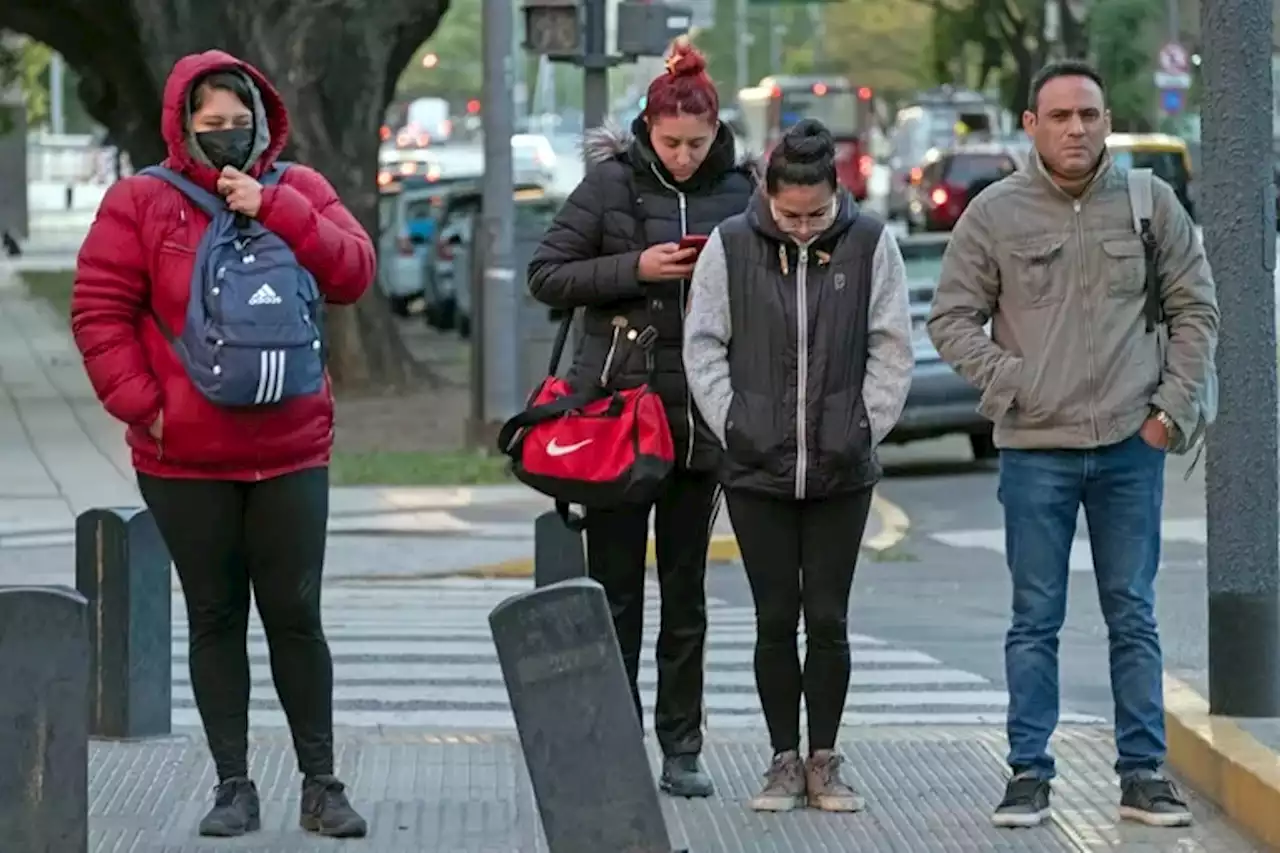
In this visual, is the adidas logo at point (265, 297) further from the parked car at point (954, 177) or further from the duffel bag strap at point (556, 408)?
the parked car at point (954, 177)

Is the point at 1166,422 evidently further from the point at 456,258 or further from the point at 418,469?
the point at 456,258

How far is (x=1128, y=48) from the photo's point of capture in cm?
5266

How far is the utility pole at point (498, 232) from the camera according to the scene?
1805 cm

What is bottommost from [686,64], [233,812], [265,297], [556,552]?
[233,812]

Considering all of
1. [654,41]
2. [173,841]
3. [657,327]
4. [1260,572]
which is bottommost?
[173,841]

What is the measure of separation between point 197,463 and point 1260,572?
2987mm

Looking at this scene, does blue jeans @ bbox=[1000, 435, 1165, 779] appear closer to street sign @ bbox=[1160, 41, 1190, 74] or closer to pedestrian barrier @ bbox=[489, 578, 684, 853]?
pedestrian barrier @ bbox=[489, 578, 684, 853]

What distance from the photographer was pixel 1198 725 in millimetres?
7211

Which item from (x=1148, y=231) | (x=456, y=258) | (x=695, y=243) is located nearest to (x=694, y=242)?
(x=695, y=243)

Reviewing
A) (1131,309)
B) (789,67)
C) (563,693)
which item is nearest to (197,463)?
(563,693)

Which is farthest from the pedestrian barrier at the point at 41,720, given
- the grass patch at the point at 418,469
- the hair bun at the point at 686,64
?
the grass patch at the point at 418,469

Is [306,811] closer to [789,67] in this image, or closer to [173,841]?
[173,841]

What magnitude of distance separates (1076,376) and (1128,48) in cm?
4756

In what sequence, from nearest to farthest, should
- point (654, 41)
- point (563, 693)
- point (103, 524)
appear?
point (563, 693), point (103, 524), point (654, 41)
